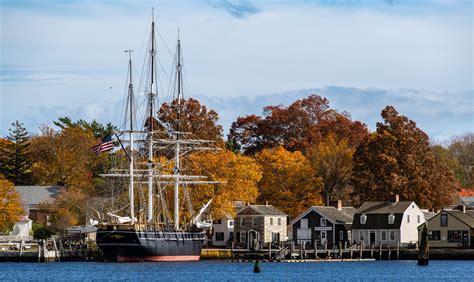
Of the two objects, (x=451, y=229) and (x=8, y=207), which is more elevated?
(x=8, y=207)

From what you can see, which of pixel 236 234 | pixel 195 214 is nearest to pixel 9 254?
pixel 195 214

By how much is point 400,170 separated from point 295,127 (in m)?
27.7

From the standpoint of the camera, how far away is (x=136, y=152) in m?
116

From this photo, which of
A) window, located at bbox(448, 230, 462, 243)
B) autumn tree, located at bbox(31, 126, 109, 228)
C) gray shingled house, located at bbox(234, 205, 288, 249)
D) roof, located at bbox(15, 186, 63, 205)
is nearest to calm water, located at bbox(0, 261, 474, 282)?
window, located at bbox(448, 230, 462, 243)

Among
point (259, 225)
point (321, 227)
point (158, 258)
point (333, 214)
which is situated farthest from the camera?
point (259, 225)

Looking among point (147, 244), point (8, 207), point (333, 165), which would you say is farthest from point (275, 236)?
point (8, 207)

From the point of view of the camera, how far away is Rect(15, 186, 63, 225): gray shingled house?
13575 centimetres

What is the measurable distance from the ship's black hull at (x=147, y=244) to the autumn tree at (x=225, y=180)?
18.0ft

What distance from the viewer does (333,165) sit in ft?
444

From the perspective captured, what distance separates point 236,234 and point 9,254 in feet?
86.1

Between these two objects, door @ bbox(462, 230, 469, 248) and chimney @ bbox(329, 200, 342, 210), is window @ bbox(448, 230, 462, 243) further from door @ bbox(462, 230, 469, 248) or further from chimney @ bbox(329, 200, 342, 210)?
chimney @ bbox(329, 200, 342, 210)

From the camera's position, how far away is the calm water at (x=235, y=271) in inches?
3447

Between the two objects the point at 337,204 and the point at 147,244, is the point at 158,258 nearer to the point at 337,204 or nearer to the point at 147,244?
the point at 147,244

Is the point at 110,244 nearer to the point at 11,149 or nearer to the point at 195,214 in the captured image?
the point at 195,214
